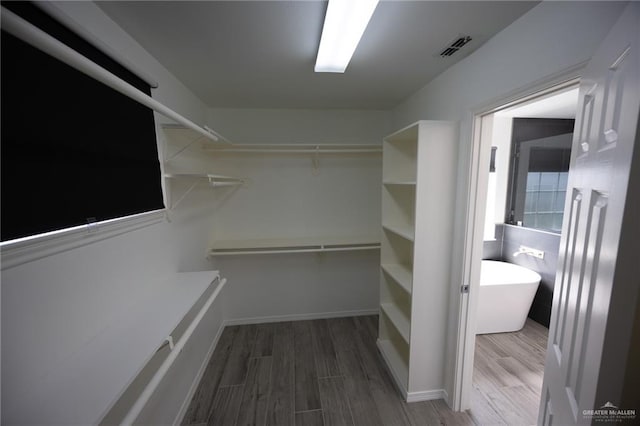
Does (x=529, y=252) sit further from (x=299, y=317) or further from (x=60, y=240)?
(x=60, y=240)

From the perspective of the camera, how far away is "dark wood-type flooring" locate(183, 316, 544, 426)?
179 centimetres

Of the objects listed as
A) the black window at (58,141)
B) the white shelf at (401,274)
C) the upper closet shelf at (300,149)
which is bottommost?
the white shelf at (401,274)

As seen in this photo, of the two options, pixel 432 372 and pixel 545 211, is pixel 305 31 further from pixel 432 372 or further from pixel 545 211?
pixel 545 211

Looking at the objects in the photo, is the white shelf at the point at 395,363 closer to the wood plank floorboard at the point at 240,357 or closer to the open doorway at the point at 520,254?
the open doorway at the point at 520,254

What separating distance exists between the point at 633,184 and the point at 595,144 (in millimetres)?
314

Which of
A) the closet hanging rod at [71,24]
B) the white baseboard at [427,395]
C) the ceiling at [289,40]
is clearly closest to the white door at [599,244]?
the ceiling at [289,40]

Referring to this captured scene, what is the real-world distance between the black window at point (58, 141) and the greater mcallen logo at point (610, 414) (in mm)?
1680

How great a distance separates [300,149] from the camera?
2.80 m

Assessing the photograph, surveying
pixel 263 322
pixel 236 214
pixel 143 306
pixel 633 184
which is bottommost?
pixel 263 322

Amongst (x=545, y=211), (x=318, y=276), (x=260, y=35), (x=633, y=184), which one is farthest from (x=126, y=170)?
(x=545, y=211)

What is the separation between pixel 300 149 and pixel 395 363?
233 cm

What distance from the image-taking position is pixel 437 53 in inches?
63.5

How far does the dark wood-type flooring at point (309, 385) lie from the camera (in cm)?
179

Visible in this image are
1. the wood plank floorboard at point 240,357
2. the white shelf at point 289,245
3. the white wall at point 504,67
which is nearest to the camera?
the white wall at point 504,67
